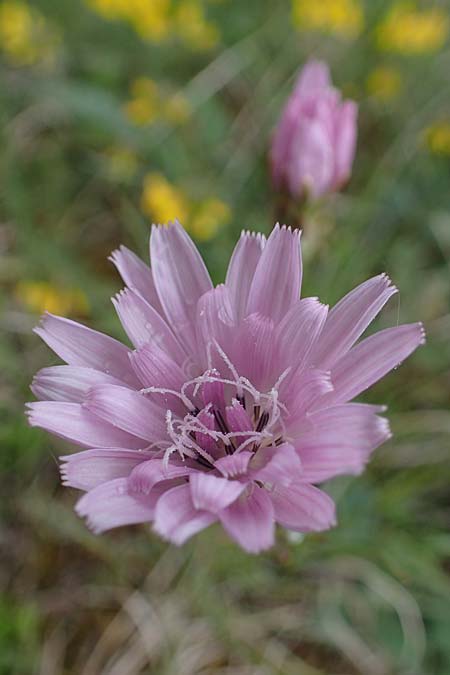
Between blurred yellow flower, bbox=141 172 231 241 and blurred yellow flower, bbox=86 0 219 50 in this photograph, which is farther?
blurred yellow flower, bbox=86 0 219 50

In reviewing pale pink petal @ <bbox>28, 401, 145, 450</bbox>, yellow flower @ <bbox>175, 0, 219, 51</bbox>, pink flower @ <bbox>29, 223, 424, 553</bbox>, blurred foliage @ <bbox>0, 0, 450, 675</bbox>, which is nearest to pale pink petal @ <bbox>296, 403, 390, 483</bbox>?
pink flower @ <bbox>29, 223, 424, 553</bbox>

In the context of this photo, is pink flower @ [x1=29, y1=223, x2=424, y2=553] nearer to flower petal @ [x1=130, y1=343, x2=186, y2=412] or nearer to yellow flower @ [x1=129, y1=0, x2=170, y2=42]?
flower petal @ [x1=130, y1=343, x2=186, y2=412]

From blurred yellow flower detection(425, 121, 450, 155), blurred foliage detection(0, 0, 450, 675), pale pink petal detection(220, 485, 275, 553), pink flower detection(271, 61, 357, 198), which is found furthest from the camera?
blurred yellow flower detection(425, 121, 450, 155)

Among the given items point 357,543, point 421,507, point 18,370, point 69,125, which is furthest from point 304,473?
point 69,125

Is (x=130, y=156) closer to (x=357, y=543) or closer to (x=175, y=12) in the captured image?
(x=175, y=12)

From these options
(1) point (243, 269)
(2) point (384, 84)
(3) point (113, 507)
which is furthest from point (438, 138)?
(3) point (113, 507)

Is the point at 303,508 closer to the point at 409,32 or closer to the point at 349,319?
the point at 349,319

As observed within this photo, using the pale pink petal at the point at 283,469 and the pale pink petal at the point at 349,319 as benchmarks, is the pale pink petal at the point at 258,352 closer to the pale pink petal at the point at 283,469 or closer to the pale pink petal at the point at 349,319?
the pale pink petal at the point at 349,319
